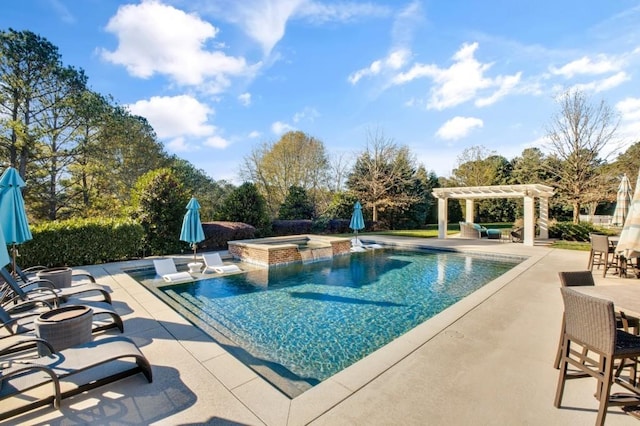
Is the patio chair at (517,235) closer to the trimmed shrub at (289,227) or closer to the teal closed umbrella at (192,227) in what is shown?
the trimmed shrub at (289,227)

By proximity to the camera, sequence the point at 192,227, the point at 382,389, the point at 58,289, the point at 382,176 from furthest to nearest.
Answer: the point at 382,176 < the point at 192,227 < the point at 58,289 < the point at 382,389

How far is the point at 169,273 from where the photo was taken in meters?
9.58

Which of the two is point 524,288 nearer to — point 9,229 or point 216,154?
point 9,229

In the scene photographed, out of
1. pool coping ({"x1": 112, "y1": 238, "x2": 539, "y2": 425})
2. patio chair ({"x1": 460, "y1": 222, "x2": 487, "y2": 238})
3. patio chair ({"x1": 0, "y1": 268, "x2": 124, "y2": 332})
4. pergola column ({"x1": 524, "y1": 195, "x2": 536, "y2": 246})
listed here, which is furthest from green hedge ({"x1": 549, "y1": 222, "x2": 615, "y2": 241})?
patio chair ({"x1": 0, "y1": 268, "x2": 124, "y2": 332})

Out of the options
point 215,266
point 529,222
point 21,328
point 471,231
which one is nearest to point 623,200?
point 529,222

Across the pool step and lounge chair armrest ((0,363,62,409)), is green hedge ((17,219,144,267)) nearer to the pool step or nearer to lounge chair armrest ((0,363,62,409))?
the pool step

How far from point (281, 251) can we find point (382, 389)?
906cm

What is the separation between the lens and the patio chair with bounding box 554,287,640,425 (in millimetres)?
2480

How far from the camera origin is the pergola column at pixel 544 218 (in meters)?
19.0

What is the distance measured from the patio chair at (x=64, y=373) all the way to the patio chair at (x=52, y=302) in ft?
4.35

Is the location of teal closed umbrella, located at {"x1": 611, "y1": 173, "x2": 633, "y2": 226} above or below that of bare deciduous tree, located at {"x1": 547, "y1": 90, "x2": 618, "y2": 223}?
below

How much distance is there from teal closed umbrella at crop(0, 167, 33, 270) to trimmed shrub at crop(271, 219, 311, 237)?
44.6 ft

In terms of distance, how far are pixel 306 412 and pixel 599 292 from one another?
3.80 m

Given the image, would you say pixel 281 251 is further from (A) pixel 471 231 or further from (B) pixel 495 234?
(B) pixel 495 234
